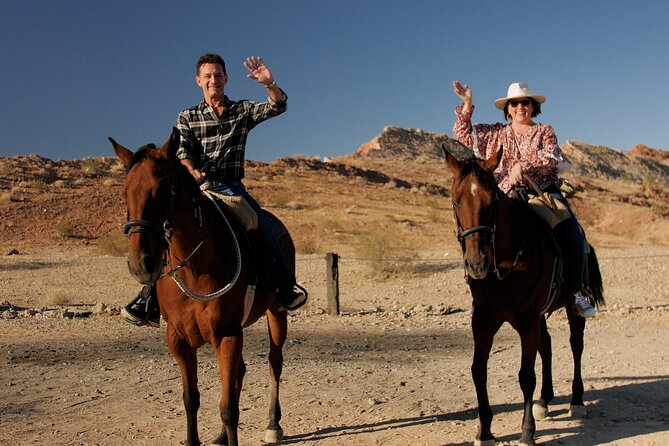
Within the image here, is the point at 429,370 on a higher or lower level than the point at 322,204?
lower

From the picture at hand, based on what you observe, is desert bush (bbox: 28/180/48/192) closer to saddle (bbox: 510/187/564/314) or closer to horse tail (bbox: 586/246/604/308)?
horse tail (bbox: 586/246/604/308)

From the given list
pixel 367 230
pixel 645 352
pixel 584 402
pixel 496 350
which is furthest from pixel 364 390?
pixel 367 230

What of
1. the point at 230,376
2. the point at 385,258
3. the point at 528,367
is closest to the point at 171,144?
the point at 230,376

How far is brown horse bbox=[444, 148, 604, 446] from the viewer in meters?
5.24

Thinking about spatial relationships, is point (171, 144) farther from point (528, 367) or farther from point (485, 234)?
point (528, 367)

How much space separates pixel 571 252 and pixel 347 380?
3282 mm

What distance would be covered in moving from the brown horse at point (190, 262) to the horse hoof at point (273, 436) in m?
1.01

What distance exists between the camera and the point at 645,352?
10.1 metres

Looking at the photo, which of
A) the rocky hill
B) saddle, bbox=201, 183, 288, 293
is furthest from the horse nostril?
the rocky hill

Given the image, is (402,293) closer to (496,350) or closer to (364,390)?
(496,350)

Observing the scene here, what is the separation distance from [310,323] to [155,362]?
14.2 ft

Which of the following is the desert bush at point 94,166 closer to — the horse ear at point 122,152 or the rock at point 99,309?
the rock at point 99,309

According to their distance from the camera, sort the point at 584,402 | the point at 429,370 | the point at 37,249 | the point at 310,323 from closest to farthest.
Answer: the point at 584,402
the point at 429,370
the point at 310,323
the point at 37,249

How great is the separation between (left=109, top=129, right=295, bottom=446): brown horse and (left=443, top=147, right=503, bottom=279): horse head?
5.43 ft
